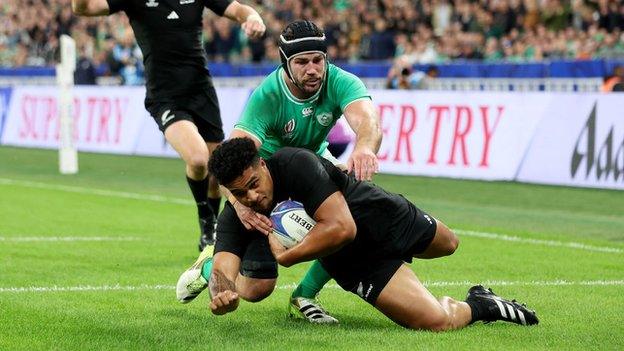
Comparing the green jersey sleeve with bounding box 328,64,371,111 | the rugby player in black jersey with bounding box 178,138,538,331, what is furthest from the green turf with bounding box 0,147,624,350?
the green jersey sleeve with bounding box 328,64,371,111

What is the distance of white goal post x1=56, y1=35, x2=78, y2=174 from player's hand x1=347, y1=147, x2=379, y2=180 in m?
14.2

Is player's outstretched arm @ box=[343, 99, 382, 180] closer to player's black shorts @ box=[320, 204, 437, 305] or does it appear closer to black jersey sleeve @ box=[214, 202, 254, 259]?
player's black shorts @ box=[320, 204, 437, 305]

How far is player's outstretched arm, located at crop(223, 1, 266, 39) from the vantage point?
1020 centimetres

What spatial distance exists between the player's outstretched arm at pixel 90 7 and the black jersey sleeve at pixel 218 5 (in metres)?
0.86

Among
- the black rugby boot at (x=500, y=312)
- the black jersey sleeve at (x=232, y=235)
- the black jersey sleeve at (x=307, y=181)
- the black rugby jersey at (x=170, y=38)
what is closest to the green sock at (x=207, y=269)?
the black jersey sleeve at (x=232, y=235)

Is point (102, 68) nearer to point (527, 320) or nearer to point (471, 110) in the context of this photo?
point (471, 110)

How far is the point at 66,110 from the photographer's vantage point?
851 inches

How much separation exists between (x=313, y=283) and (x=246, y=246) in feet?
1.83

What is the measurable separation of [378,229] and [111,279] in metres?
2.71

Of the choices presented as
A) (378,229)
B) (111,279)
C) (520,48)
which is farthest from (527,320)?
(520,48)

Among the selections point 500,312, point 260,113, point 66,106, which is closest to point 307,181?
point 260,113

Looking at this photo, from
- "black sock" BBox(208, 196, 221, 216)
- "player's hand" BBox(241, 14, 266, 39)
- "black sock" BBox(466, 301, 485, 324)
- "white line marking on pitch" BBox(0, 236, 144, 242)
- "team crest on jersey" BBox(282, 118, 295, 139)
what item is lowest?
"white line marking on pitch" BBox(0, 236, 144, 242)

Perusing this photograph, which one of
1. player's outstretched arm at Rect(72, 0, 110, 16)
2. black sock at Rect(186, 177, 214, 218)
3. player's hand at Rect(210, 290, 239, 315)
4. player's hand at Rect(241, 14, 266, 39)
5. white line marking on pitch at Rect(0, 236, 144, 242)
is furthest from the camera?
white line marking on pitch at Rect(0, 236, 144, 242)

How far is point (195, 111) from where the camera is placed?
37.7ft
